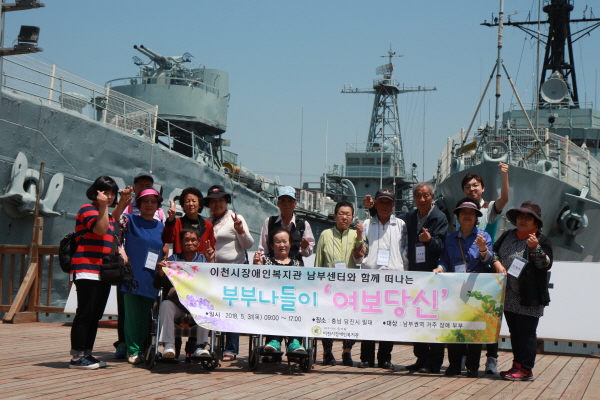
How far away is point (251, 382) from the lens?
210 inches

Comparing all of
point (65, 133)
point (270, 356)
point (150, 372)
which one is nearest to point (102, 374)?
point (150, 372)

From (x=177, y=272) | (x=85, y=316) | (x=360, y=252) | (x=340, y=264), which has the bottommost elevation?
(x=85, y=316)

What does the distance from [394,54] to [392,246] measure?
44065 mm

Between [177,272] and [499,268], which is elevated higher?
[499,268]

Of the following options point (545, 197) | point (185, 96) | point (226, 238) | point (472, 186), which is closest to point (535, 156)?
point (545, 197)

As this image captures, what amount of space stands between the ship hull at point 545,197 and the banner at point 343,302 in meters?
12.7

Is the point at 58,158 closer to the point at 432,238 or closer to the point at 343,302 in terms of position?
the point at 343,302

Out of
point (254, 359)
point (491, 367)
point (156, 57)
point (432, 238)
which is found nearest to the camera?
point (254, 359)

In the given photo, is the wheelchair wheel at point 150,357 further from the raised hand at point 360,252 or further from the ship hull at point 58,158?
the ship hull at point 58,158

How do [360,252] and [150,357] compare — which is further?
[360,252]

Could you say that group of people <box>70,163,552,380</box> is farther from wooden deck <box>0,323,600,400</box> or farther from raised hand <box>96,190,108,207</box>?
wooden deck <box>0,323,600,400</box>

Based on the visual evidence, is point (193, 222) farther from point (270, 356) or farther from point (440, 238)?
point (440, 238)

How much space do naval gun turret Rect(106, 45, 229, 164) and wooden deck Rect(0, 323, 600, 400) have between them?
15.0 metres

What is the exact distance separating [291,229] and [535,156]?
52.2ft
